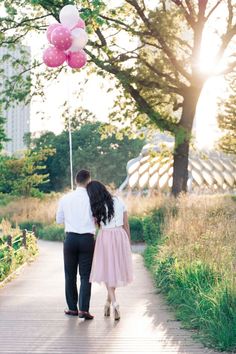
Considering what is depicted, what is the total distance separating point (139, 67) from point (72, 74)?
2821mm

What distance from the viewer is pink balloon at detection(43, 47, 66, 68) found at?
1513cm

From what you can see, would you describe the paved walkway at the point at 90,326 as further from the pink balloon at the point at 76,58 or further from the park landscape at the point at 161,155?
the pink balloon at the point at 76,58

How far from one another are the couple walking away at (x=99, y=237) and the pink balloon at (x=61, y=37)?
5.43 m

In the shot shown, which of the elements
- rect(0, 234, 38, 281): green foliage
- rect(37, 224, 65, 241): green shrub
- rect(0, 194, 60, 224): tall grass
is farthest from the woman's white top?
rect(0, 194, 60, 224): tall grass

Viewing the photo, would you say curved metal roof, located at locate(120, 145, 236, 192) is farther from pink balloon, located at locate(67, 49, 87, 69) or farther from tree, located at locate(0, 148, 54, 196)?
pink balloon, located at locate(67, 49, 87, 69)

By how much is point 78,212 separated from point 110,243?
1.75 feet

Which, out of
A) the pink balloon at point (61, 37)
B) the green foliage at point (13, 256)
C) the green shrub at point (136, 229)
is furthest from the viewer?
the green shrub at point (136, 229)

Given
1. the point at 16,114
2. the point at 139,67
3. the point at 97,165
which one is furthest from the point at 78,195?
the point at 16,114

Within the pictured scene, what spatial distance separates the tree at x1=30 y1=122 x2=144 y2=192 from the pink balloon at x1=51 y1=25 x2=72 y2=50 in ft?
209

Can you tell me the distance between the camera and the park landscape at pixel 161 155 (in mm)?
8602

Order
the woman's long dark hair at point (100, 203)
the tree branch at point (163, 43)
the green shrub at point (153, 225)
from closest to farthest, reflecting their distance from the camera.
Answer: the woman's long dark hair at point (100, 203) < the green shrub at point (153, 225) < the tree branch at point (163, 43)

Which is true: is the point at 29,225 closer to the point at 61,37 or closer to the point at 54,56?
the point at 54,56

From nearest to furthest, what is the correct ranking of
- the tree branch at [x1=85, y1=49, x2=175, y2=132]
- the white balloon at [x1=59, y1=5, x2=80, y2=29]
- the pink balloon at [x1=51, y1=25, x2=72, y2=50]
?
the pink balloon at [x1=51, y1=25, x2=72, y2=50] → the white balloon at [x1=59, y1=5, x2=80, y2=29] → the tree branch at [x1=85, y1=49, x2=175, y2=132]

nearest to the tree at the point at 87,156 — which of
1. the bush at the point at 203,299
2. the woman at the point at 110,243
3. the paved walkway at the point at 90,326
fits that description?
the paved walkway at the point at 90,326
